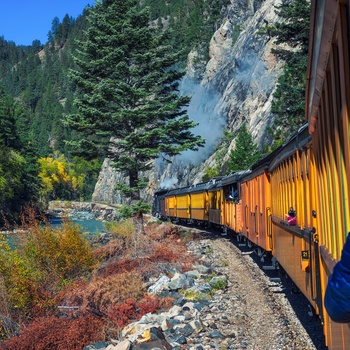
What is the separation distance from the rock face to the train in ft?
143

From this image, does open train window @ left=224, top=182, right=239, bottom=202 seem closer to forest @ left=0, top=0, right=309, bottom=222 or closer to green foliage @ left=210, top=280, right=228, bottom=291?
forest @ left=0, top=0, right=309, bottom=222

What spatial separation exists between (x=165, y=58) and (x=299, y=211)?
17389 millimetres

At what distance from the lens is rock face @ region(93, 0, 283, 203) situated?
2606 inches

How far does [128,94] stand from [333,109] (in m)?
19.8

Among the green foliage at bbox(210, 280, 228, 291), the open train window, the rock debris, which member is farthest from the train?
the open train window

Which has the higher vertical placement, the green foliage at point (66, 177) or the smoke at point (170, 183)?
the green foliage at point (66, 177)

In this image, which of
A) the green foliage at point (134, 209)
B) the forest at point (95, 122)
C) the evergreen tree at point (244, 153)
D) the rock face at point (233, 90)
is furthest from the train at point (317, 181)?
the rock face at point (233, 90)

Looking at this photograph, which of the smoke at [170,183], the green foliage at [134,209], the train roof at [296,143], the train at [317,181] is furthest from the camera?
the smoke at [170,183]

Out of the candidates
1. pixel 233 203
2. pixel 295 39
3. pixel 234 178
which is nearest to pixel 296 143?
pixel 234 178

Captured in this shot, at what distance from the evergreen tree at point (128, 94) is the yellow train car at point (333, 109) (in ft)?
58.3

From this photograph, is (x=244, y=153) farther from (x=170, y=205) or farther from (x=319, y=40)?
(x=319, y=40)

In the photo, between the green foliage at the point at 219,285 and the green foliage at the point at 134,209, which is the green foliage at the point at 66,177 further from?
the green foliage at the point at 219,285

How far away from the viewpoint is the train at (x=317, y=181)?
2961 mm

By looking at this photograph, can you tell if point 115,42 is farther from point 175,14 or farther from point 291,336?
point 175,14
